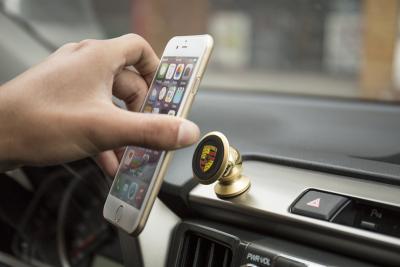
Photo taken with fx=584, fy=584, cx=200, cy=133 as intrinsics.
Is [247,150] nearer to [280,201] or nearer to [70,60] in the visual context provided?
[280,201]

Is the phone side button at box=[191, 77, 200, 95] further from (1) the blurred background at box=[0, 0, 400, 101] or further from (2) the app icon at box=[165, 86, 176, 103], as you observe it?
(1) the blurred background at box=[0, 0, 400, 101]

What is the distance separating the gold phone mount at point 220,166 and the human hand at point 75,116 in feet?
0.60

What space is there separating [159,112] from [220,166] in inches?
4.6

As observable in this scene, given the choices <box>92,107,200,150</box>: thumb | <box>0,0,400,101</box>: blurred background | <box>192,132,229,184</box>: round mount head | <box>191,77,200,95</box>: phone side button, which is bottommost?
<box>92,107,200,150</box>: thumb

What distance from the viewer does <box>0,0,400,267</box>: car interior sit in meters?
0.81

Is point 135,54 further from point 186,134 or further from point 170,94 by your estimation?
point 186,134

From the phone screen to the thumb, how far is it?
112 millimetres

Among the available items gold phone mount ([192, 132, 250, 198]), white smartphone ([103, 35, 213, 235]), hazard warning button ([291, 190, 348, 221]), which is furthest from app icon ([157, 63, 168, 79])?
hazard warning button ([291, 190, 348, 221])

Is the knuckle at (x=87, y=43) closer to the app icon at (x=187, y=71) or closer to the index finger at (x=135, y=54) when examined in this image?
the index finger at (x=135, y=54)

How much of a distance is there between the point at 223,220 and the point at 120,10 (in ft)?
4.13

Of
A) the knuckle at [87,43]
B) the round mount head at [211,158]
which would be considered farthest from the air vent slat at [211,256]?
the knuckle at [87,43]

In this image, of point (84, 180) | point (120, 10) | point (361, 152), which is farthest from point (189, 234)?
point (120, 10)

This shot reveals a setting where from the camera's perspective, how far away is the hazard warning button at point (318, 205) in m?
0.79

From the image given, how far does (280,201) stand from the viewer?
33.7 inches
